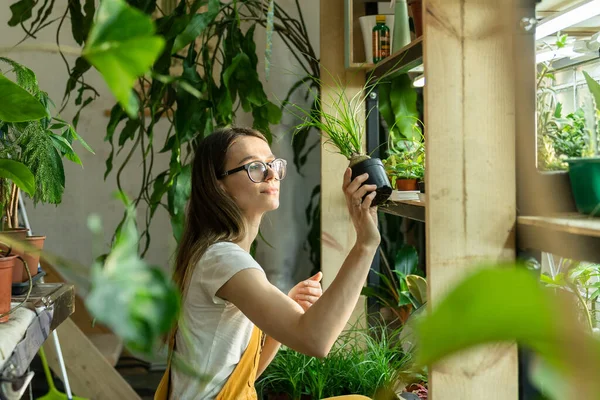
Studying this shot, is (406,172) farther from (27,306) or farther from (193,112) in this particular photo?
(27,306)

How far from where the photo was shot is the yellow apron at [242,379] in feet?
5.31

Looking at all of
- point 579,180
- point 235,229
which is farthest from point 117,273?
point 235,229

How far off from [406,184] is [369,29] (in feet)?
1.90

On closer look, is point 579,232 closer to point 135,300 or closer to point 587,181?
point 587,181

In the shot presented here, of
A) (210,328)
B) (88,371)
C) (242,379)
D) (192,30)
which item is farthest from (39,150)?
(88,371)

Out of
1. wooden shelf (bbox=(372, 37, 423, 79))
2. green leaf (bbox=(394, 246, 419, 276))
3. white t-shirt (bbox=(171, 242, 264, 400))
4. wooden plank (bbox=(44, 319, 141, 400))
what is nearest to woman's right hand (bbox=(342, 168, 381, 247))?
white t-shirt (bbox=(171, 242, 264, 400))

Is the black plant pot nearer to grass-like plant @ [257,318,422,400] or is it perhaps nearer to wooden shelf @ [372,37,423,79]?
wooden shelf @ [372,37,423,79]

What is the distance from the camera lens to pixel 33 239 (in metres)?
1.92

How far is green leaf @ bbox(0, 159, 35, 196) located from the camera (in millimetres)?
831

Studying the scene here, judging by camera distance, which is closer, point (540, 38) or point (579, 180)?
point (579, 180)

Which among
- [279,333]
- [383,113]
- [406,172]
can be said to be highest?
[383,113]

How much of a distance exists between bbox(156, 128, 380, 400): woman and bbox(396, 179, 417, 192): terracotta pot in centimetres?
41

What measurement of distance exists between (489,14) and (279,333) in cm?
75

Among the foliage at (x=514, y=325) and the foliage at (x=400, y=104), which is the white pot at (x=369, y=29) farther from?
the foliage at (x=514, y=325)
